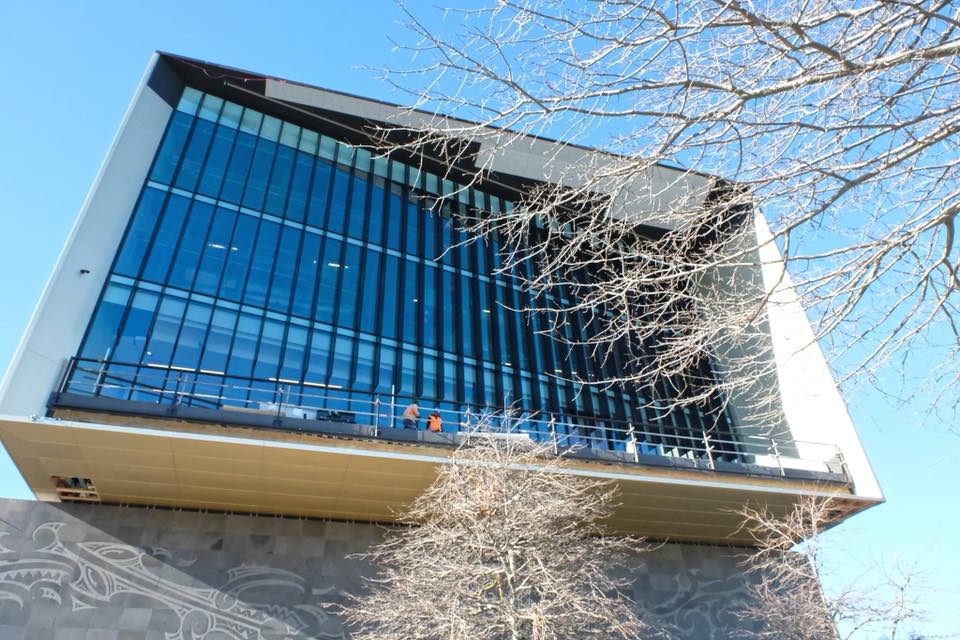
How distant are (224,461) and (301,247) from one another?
28.0 feet

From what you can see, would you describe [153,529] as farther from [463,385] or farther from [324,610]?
[463,385]

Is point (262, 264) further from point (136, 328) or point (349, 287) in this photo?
point (136, 328)

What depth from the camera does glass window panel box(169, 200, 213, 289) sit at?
17719 mm

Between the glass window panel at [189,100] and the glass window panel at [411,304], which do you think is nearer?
the glass window panel at [411,304]

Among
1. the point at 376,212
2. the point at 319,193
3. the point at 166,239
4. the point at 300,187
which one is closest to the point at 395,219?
the point at 376,212

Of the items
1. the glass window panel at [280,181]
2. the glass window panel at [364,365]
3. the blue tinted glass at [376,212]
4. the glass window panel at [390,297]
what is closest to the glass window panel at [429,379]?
the glass window panel at [390,297]

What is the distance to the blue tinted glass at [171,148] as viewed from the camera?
19.0 metres

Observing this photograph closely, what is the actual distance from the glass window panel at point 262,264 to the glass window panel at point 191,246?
1.52 m

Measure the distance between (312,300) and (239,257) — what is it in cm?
252

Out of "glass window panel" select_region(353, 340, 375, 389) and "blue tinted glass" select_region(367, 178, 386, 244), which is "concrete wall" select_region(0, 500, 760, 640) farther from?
"blue tinted glass" select_region(367, 178, 386, 244)

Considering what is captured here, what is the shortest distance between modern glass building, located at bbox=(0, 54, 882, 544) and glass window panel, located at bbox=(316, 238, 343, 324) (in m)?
0.06

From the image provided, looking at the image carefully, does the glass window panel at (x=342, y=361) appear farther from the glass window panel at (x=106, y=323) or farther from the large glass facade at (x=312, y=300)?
the glass window panel at (x=106, y=323)

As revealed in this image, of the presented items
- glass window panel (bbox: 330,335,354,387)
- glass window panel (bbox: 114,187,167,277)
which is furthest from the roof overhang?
glass window panel (bbox: 114,187,167,277)

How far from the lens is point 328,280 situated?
67.0 feet
